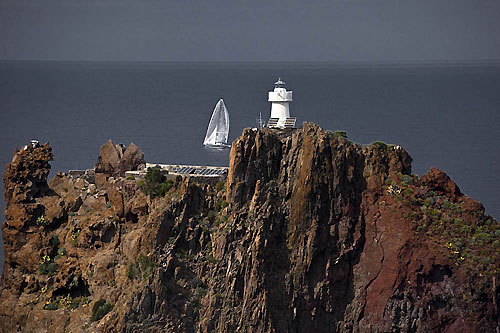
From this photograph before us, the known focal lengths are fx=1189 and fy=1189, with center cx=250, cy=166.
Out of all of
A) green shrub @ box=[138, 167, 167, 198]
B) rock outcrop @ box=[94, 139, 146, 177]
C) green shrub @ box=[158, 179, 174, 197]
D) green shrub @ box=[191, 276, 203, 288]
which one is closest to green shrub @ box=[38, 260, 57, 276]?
rock outcrop @ box=[94, 139, 146, 177]

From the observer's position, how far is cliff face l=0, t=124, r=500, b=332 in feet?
302

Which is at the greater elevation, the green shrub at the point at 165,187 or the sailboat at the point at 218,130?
the sailboat at the point at 218,130

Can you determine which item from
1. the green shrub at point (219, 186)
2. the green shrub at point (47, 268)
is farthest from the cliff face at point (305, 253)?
the green shrub at point (47, 268)

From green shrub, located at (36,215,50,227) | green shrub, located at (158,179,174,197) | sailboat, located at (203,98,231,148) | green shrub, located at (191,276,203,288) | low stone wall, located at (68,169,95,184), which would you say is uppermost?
sailboat, located at (203,98,231,148)

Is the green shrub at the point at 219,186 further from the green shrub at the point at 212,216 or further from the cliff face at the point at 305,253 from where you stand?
the green shrub at the point at 212,216

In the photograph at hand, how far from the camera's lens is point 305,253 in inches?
3693

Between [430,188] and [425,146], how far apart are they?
90.0 metres

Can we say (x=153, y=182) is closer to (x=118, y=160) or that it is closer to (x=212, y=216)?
(x=212, y=216)

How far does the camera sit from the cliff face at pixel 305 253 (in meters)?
92.0

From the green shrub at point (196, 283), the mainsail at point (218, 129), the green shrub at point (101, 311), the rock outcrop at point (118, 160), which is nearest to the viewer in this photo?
the green shrub at point (196, 283)

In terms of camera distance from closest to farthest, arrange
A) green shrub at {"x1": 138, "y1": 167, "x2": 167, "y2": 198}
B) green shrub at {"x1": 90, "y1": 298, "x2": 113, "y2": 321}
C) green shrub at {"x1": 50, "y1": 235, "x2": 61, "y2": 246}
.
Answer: green shrub at {"x1": 90, "y1": 298, "x2": 113, "y2": 321}
green shrub at {"x1": 138, "y1": 167, "x2": 167, "y2": 198}
green shrub at {"x1": 50, "y1": 235, "x2": 61, "y2": 246}

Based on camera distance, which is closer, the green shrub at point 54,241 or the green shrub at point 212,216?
the green shrub at point 212,216

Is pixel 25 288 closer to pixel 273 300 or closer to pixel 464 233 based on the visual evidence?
pixel 273 300

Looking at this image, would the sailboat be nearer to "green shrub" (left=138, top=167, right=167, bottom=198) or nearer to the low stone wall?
the low stone wall
